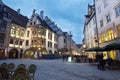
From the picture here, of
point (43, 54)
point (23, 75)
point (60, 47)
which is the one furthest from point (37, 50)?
point (23, 75)

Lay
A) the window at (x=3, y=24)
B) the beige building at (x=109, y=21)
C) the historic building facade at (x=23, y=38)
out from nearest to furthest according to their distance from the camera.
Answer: the beige building at (x=109, y=21), the window at (x=3, y=24), the historic building facade at (x=23, y=38)

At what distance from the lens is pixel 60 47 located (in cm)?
6038

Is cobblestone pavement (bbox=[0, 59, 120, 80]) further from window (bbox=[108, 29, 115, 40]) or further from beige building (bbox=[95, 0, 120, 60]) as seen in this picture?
window (bbox=[108, 29, 115, 40])

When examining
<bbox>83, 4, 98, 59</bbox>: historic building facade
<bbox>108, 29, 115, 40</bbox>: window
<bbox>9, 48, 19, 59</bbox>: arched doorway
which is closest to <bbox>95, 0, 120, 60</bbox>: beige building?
<bbox>108, 29, 115, 40</bbox>: window

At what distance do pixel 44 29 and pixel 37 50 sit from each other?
852 cm

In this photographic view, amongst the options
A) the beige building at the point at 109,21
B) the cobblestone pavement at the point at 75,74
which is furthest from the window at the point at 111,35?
the cobblestone pavement at the point at 75,74

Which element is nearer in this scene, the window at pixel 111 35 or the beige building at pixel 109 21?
the beige building at pixel 109 21

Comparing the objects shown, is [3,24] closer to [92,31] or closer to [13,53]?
[13,53]

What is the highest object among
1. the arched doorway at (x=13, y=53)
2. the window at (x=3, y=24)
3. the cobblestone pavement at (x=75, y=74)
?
the window at (x=3, y=24)

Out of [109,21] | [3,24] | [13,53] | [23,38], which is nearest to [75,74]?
[109,21]

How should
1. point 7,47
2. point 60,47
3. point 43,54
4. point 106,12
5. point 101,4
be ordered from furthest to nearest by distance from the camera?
point 60,47
point 43,54
point 7,47
point 101,4
point 106,12

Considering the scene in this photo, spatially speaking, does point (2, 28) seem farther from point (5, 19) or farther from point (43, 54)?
point (43, 54)

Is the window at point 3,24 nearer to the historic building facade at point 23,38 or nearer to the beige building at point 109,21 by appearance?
the historic building facade at point 23,38

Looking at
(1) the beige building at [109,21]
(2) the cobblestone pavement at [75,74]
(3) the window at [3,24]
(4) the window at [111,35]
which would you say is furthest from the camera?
(3) the window at [3,24]
